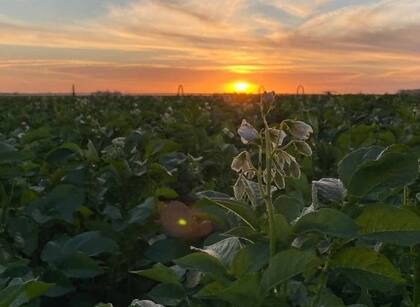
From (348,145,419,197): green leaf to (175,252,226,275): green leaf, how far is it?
0.30m

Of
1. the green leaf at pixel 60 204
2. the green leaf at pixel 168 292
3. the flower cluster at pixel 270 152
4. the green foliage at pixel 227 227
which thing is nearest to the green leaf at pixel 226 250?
the green foliage at pixel 227 227

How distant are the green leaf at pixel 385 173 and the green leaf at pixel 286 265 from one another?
0.22 meters

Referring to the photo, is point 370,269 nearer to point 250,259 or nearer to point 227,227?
point 250,259

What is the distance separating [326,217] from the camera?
1.33 m

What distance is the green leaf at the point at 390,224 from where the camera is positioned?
1.36m

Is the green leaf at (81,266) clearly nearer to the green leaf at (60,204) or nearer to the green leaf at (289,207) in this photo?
the green leaf at (60,204)

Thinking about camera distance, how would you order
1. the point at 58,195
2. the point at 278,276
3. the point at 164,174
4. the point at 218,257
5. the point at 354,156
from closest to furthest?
the point at 278,276, the point at 218,257, the point at 354,156, the point at 58,195, the point at 164,174

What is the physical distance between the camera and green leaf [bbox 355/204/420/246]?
136 cm

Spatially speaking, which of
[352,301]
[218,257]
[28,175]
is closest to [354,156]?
[218,257]

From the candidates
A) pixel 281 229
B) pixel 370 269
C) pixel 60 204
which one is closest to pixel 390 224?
pixel 370 269

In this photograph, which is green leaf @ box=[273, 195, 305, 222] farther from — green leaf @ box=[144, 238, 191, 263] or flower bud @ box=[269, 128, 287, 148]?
green leaf @ box=[144, 238, 191, 263]

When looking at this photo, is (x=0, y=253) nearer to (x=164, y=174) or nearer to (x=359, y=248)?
(x=164, y=174)

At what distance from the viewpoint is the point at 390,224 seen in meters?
1.38

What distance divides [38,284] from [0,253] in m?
1.18
